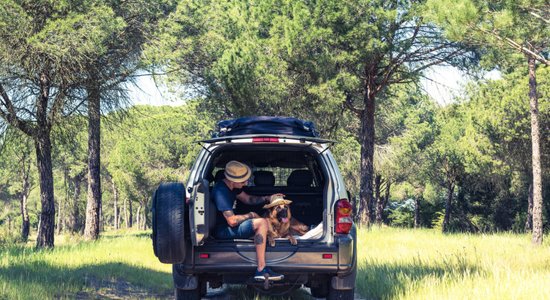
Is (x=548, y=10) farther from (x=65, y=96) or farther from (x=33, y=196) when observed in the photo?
(x=33, y=196)

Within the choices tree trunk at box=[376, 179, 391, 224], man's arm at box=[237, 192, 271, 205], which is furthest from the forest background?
tree trunk at box=[376, 179, 391, 224]

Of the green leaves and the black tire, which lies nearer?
the black tire

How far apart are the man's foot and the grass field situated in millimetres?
2130

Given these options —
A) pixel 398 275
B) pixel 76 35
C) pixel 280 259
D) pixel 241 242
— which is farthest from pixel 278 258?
pixel 76 35

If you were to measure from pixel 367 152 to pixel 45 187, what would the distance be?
1190cm

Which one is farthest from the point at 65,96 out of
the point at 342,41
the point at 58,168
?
the point at 58,168

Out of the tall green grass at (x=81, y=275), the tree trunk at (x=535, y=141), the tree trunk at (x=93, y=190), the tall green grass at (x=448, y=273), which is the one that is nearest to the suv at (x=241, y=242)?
the tall green grass at (x=448, y=273)

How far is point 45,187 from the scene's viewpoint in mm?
14312

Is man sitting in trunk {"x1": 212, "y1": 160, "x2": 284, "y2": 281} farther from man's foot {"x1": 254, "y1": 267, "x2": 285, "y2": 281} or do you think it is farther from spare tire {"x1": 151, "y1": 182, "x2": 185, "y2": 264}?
spare tire {"x1": 151, "y1": 182, "x2": 185, "y2": 264}

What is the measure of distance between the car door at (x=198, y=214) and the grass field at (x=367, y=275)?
2.28 m

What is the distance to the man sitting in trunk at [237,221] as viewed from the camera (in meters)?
6.30

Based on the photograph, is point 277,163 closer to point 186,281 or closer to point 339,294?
point 339,294

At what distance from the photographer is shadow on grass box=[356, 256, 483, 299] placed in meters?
8.44

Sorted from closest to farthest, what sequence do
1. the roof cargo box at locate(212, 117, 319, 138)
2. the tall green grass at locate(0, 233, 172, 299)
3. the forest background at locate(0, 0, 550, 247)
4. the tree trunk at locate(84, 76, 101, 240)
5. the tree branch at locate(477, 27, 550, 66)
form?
the roof cargo box at locate(212, 117, 319, 138)
the tall green grass at locate(0, 233, 172, 299)
the forest background at locate(0, 0, 550, 247)
the tree branch at locate(477, 27, 550, 66)
the tree trunk at locate(84, 76, 101, 240)
